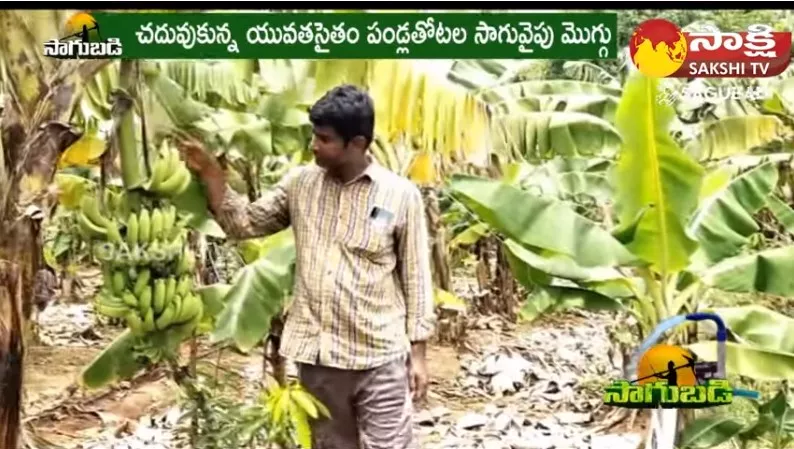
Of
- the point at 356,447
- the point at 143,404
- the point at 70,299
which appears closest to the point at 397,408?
the point at 356,447

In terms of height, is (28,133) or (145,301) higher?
(28,133)

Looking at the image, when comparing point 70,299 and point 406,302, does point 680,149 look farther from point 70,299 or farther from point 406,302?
point 70,299

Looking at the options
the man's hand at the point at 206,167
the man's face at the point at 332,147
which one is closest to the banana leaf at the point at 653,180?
the man's face at the point at 332,147

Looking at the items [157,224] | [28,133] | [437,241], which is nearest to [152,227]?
[157,224]

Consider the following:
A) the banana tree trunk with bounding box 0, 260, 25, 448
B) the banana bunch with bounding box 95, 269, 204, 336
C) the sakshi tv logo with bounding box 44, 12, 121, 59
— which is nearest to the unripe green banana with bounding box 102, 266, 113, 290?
the banana bunch with bounding box 95, 269, 204, 336

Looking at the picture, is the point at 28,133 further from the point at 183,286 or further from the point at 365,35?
the point at 365,35

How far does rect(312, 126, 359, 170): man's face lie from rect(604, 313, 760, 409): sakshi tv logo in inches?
34.1

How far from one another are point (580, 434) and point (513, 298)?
15.2 inches

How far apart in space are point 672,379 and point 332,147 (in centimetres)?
102

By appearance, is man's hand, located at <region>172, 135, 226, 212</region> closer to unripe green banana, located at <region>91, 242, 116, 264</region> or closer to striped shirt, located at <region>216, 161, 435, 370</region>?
striped shirt, located at <region>216, 161, 435, 370</region>

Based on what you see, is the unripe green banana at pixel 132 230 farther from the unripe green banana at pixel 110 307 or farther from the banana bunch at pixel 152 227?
the unripe green banana at pixel 110 307

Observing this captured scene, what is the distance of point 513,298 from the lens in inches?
114

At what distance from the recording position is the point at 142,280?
2902 mm

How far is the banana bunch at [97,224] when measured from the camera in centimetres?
290
